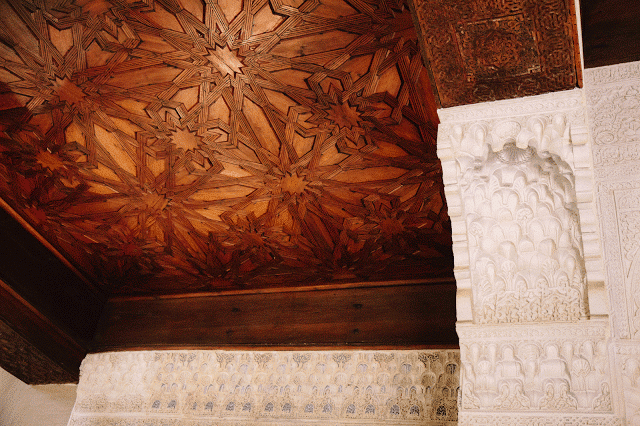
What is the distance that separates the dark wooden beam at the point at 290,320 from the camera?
330 centimetres

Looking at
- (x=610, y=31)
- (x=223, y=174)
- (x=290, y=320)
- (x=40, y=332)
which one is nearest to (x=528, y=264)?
(x=610, y=31)

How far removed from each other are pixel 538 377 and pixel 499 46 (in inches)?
44.7

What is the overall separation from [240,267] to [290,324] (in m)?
0.52

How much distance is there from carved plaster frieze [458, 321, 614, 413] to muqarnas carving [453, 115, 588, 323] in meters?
0.06

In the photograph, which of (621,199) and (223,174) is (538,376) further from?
(223,174)

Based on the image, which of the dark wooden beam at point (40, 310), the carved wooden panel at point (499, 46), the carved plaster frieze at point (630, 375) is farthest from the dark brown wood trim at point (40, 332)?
the carved plaster frieze at point (630, 375)

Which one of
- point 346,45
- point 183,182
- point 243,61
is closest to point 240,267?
point 183,182

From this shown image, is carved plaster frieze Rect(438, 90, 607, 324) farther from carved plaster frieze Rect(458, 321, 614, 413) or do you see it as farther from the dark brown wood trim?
the dark brown wood trim

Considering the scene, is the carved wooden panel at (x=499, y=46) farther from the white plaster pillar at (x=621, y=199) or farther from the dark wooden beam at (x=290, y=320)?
the dark wooden beam at (x=290, y=320)

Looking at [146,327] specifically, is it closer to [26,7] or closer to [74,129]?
[74,129]

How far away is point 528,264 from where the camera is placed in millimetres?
1979

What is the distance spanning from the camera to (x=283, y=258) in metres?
3.57

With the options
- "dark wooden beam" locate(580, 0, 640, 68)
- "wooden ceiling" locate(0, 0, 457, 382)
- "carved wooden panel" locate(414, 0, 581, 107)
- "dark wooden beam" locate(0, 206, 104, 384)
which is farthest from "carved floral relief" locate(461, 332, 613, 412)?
"dark wooden beam" locate(0, 206, 104, 384)

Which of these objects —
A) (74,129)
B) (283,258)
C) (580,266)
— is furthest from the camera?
(283,258)
